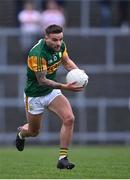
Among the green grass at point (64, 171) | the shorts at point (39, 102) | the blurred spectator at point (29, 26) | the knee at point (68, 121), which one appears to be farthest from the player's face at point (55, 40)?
the blurred spectator at point (29, 26)

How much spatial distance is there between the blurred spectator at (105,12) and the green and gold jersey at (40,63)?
1135 centimetres

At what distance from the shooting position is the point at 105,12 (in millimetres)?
24703

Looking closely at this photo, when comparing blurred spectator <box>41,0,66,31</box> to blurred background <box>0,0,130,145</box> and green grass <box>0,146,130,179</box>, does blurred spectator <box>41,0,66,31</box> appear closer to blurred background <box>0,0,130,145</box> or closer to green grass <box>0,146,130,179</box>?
blurred background <box>0,0,130,145</box>

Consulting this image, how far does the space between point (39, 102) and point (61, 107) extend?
20.2 inches

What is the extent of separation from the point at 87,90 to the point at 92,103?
1.25 ft

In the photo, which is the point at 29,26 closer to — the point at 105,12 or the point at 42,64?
the point at 105,12

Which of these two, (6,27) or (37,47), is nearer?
(37,47)

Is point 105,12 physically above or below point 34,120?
above

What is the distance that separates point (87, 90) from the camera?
2261 cm

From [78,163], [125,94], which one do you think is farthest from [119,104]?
[78,163]

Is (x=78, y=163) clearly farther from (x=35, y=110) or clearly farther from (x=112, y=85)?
(x=112, y=85)

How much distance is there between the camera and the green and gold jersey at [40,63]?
12.7 metres

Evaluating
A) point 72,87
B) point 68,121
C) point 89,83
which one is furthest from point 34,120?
point 89,83

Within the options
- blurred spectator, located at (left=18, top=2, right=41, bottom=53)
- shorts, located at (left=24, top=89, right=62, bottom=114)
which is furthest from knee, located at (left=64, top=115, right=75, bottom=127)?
blurred spectator, located at (left=18, top=2, right=41, bottom=53)
